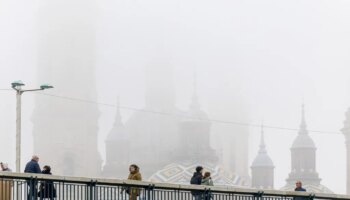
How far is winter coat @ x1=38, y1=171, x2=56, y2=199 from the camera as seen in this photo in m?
33.5

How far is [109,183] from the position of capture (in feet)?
113

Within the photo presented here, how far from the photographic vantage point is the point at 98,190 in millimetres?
35094

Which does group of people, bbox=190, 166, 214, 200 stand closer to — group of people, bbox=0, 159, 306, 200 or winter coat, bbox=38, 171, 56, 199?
group of people, bbox=0, 159, 306, 200

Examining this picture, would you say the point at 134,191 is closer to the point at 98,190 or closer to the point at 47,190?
the point at 98,190

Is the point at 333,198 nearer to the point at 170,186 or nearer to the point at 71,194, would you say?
the point at 170,186

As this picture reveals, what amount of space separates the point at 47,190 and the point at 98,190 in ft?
6.28

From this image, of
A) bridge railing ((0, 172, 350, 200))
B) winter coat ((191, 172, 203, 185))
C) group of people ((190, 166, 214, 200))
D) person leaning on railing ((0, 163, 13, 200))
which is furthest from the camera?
winter coat ((191, 172, 203, 185))

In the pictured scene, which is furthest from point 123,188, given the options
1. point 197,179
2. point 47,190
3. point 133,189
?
point 197,179

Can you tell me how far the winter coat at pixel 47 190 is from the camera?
33531mm

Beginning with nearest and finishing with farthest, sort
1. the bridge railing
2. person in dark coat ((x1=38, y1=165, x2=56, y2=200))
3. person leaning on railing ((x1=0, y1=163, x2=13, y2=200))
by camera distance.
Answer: person leaning on railing ((x1=0, y1=163, x2=13, y2=200)) → the bridge railing → person in dark coat ((x1=38, y1=165, x2=56, y2=200))

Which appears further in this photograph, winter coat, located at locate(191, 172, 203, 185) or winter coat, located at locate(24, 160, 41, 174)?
winter coat, located at locate(191, 172, 203, 185)

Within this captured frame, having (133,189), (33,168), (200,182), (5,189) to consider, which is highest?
(33,168)

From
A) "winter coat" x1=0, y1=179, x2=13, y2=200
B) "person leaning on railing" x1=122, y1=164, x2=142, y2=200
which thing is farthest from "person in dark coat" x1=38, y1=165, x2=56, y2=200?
"person leaning on railing" x1=122, y1=164, x2=142, y2=200

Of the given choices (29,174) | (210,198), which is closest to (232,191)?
(210,198)
